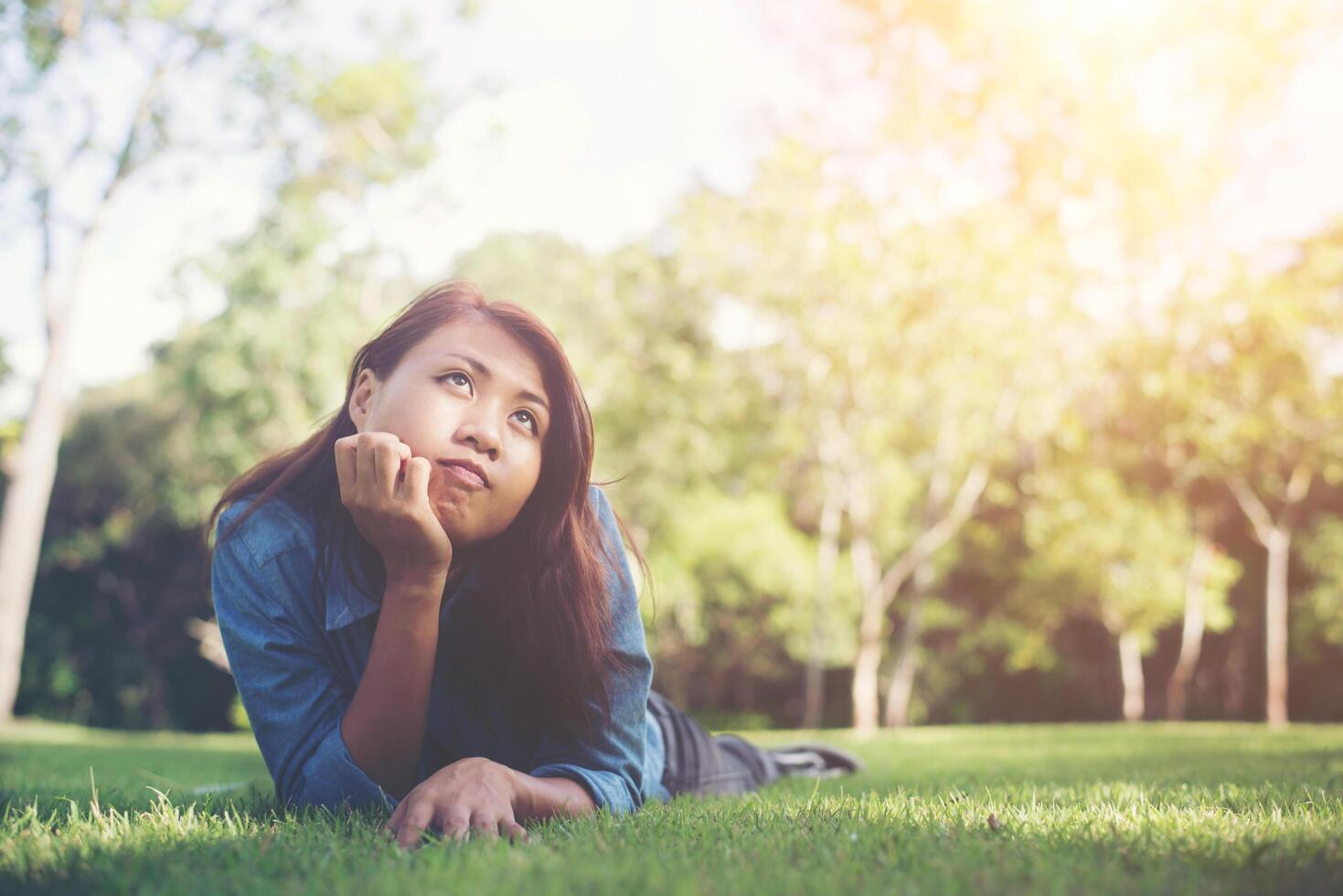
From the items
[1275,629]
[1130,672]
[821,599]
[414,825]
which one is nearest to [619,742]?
[414,825]

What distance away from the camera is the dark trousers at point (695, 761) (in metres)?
4.04

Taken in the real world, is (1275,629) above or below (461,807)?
below

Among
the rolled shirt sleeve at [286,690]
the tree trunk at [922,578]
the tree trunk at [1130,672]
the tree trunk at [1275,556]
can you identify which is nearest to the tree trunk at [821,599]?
the tree trunk at [922,578]

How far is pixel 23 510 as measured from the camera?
604 inches

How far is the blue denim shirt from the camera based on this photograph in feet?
8.61

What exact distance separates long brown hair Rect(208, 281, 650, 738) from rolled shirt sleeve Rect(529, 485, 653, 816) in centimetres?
4

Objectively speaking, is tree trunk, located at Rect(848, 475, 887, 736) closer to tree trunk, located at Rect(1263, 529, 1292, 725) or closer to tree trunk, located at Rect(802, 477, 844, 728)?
tree trunk, located at Rect(802, 477, 844, 728)

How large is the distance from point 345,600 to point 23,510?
15541 mm

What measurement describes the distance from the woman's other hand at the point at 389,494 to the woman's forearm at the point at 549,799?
0.63 meters

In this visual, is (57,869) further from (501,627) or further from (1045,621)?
(1045,621)

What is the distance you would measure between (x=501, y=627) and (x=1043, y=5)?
63.5 ft

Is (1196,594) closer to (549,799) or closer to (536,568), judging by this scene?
(536,568)

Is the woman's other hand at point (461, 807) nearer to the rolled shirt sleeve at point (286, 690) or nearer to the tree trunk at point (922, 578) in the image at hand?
the rolled shirt sleeve at point (286, 690)

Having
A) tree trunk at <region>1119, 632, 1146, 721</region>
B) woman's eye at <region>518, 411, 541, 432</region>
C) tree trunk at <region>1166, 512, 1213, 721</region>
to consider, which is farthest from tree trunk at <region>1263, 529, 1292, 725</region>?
woman's eye at <region>518, 411, 541, 432</region>
